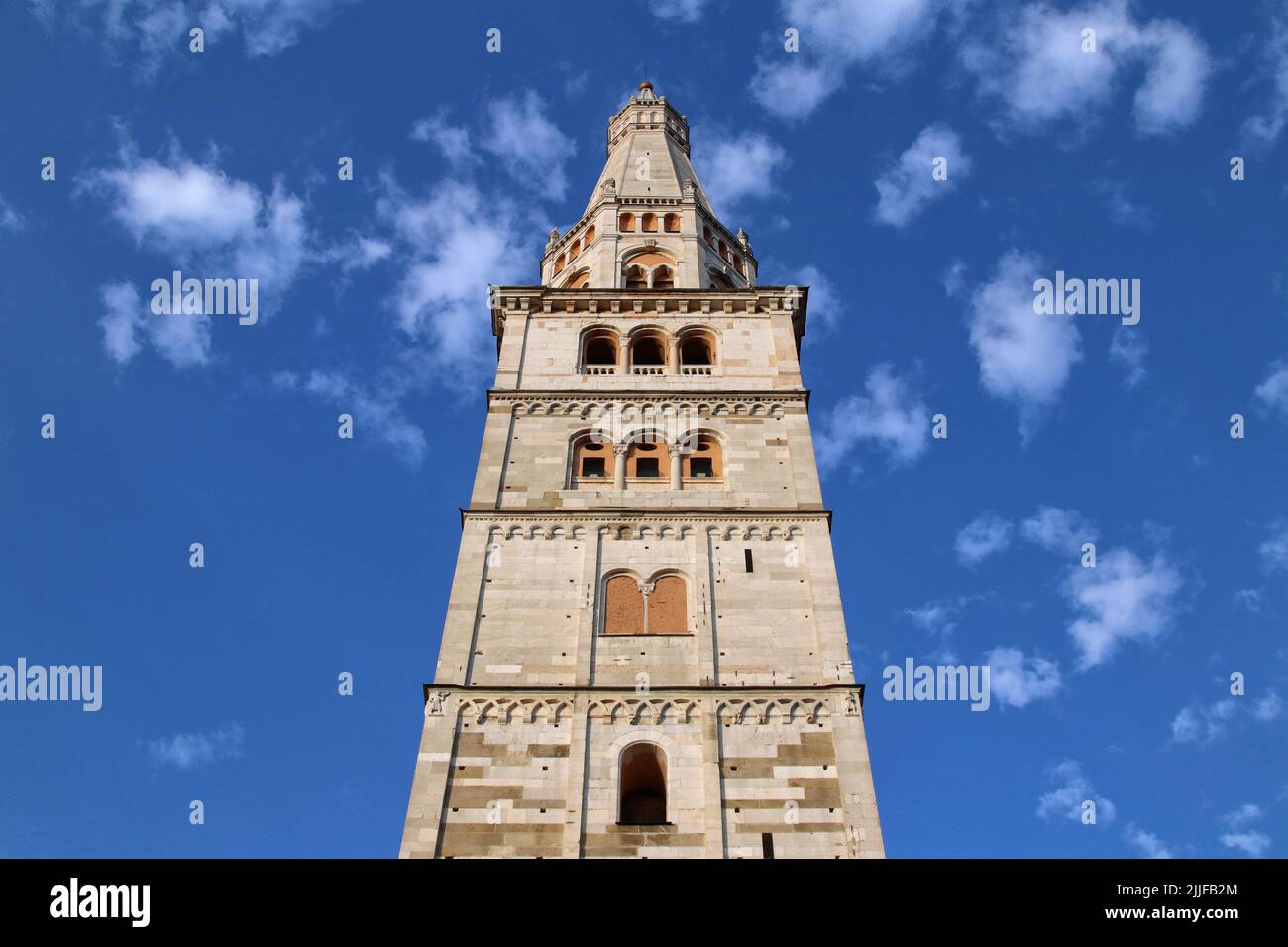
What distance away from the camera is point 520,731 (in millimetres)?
20359

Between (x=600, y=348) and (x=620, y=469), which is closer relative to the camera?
(x=620, y=469)

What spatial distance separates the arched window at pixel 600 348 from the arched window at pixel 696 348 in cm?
171

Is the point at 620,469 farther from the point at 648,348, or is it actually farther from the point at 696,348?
the point at 648,348

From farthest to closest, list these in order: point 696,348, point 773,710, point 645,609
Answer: point 696,348 < point 645,609 < point 773,710

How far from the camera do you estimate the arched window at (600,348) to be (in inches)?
1266

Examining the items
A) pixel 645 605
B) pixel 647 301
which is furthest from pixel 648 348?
pixel 645 605

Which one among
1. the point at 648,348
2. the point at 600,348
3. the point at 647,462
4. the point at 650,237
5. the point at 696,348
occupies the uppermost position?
the point at 650,237

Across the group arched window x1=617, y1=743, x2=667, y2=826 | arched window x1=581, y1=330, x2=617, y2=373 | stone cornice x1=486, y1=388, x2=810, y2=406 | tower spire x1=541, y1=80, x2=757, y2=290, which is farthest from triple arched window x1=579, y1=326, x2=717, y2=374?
arched window x1=617, y1=743, x2=667, y2=826

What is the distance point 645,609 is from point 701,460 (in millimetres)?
5352

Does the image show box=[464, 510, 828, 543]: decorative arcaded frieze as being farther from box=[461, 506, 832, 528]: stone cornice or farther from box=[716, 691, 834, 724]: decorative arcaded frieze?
box=[716, 691, 834, 724]: decorative arcaded frieze

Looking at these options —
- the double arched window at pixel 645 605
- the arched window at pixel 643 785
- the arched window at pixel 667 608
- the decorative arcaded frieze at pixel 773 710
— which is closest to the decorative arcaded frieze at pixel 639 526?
the double arched window at pixel 645 605

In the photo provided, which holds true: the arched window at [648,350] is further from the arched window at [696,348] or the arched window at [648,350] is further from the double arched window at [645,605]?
the double arched window at [645,605]

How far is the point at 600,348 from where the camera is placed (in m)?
32.7
